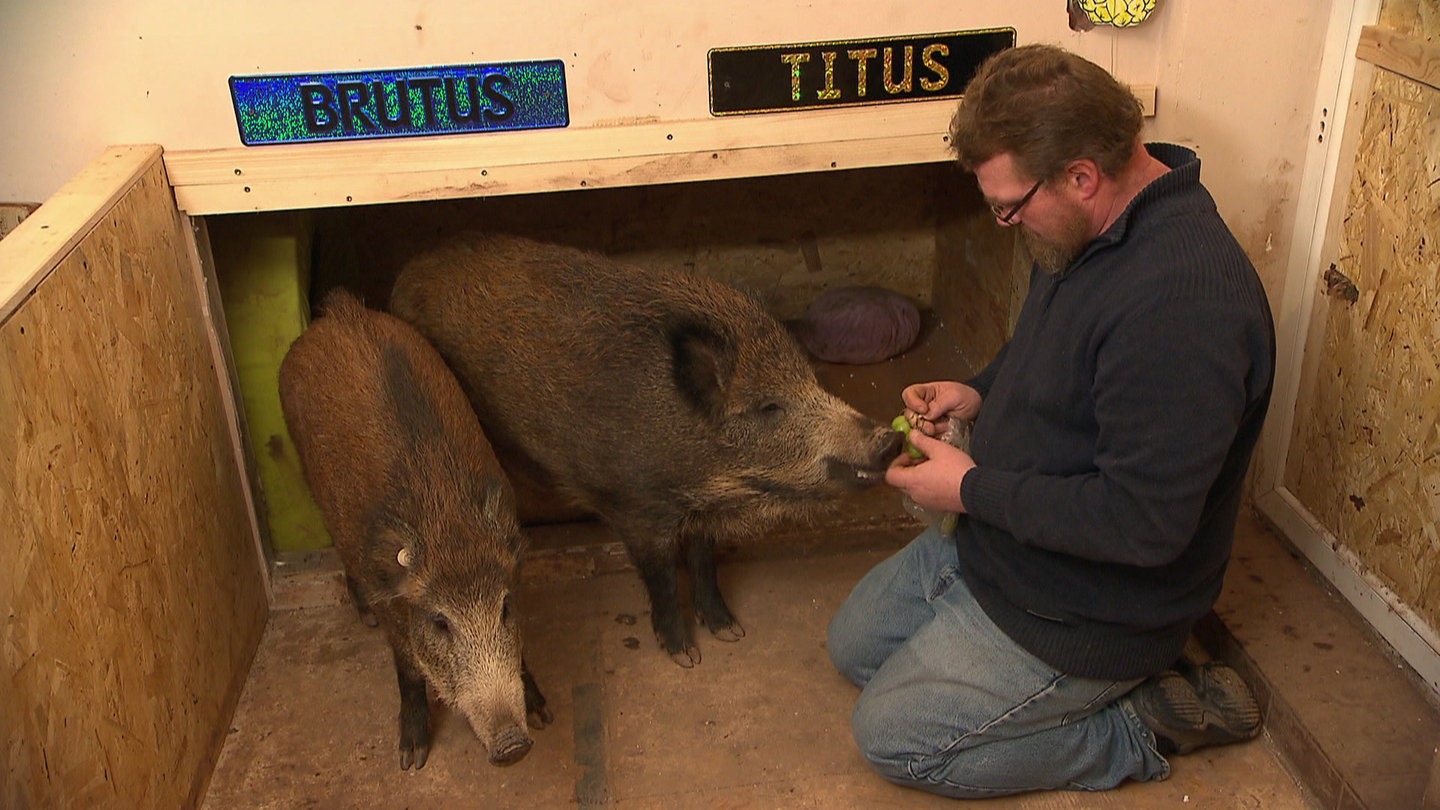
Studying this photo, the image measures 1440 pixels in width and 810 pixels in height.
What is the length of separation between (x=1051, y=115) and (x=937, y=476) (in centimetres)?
82

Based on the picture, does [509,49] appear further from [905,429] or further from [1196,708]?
[1196,708]

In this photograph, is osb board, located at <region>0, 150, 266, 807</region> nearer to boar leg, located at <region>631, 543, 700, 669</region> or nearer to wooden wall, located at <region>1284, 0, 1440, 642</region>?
boar leg, located at <region>631, 543, 700, 669</region>

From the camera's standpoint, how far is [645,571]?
11.4ft

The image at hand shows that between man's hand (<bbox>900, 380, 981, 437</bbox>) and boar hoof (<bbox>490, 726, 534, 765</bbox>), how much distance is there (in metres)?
1.23

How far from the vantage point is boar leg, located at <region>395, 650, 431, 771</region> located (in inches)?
123

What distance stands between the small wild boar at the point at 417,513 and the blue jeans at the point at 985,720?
0.89 m

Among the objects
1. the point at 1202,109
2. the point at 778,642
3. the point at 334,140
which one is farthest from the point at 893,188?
the point at 334,140

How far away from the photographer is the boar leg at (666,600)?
3.45 metres

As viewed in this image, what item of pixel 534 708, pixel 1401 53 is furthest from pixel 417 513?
pixel 1401 53

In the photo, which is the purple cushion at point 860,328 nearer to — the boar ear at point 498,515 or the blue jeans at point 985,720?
the blue jeans at point 985,720

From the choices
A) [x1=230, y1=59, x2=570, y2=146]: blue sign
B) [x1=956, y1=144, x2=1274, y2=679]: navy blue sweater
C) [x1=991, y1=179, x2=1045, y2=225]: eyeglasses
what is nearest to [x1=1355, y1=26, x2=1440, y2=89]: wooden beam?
[x1=956, y1=144, x2=1274, y2=679]: navy blue sweater

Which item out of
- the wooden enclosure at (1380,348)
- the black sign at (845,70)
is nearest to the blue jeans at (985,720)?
the wooden enclosure at (1380,348)

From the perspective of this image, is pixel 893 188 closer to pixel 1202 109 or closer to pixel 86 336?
pixel 1202 109

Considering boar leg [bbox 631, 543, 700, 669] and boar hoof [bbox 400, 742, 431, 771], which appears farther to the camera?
boar leg [bbox 631, 543, 700, 669]
